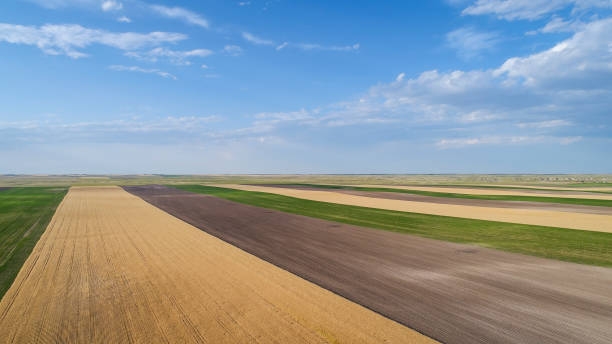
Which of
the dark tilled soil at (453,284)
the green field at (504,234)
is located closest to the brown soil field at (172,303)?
the dark tilled soil at (453,284)

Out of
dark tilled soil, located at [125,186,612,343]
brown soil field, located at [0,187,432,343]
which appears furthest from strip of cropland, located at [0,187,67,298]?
dark tilled soil, located at [125,186,612,343]

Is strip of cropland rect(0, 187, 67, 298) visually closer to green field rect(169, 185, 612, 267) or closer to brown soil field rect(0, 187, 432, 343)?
brown soil field rect(0, 187, 432, 343)

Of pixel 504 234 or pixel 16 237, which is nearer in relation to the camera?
pixel 16 237

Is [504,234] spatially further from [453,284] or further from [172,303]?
[172,303]

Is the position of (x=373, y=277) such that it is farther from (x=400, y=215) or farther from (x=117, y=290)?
(x=400, y=215)

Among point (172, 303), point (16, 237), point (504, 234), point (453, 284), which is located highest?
point (16, 237)

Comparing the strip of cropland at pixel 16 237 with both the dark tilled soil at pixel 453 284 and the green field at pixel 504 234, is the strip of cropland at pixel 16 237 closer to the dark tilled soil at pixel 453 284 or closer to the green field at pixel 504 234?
the dark tilled soil at pixel 453 284

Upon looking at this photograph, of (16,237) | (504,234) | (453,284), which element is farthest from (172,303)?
(504,234)
